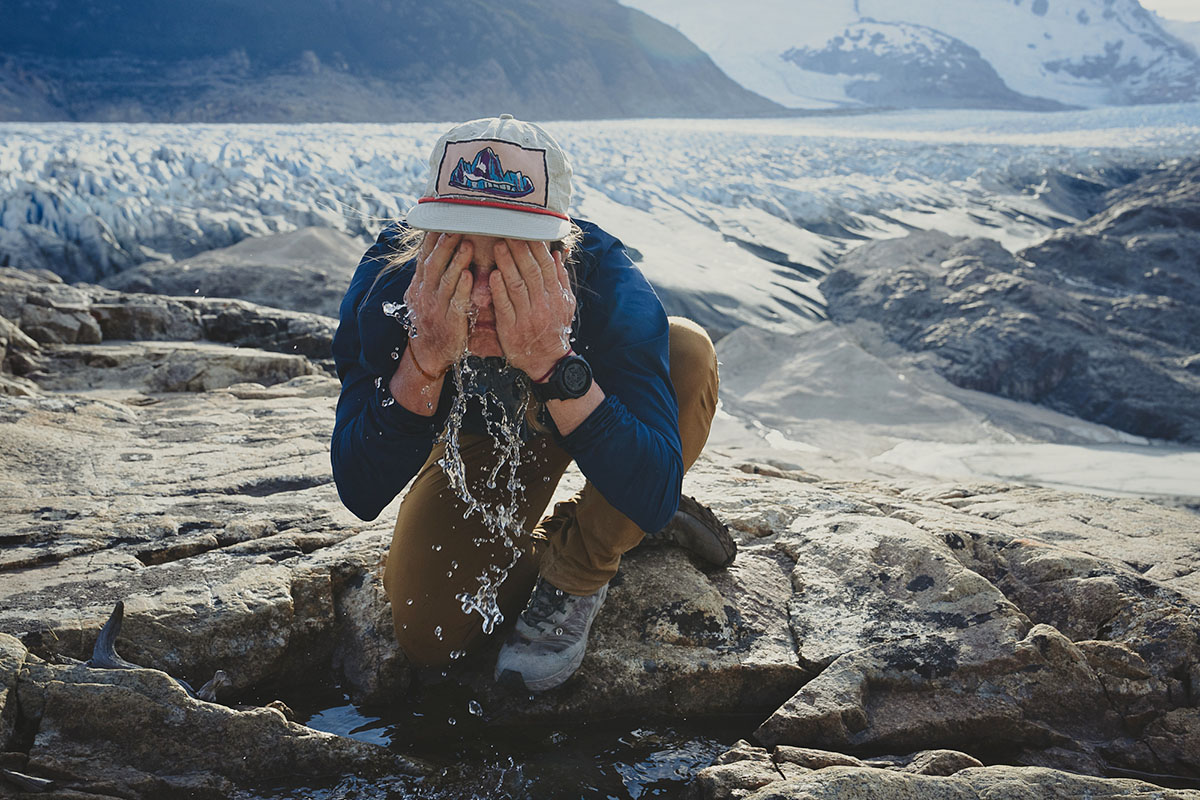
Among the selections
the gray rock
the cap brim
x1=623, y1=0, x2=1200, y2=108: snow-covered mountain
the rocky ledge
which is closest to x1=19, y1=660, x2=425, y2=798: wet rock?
the rocky ledge

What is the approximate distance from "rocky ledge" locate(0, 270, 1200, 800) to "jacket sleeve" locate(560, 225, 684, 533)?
1.55ft

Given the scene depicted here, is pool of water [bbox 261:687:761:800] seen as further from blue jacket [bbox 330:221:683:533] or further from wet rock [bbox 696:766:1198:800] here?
blue jacket [bbox 330:221:683:533]

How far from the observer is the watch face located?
1.53m

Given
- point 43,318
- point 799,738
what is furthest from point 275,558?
point 43,318

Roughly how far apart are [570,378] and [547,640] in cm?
62

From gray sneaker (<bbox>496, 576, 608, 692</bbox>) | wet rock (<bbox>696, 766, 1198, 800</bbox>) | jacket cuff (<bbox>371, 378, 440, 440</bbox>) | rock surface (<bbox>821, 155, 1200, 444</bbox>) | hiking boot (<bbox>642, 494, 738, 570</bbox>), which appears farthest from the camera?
rock surface (<bbox>821, 155, 1200, 444</bbox>)

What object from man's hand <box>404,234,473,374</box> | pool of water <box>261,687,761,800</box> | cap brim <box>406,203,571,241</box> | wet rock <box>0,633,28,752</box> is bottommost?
pool of water <box>261,687,761,800</box>

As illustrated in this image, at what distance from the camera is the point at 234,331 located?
4707mm

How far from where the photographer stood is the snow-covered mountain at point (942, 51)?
58625 millimetres

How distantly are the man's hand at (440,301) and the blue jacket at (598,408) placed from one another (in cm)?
13

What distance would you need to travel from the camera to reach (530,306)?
4.93 feet

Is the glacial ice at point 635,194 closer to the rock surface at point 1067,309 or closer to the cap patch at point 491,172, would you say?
the rock surface at point 1067,309

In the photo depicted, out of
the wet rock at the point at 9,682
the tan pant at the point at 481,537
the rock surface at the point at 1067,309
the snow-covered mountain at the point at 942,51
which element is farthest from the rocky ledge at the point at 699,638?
the snow-covered mountain at the point at 942,51

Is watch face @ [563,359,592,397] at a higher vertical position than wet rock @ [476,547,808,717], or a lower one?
higher
